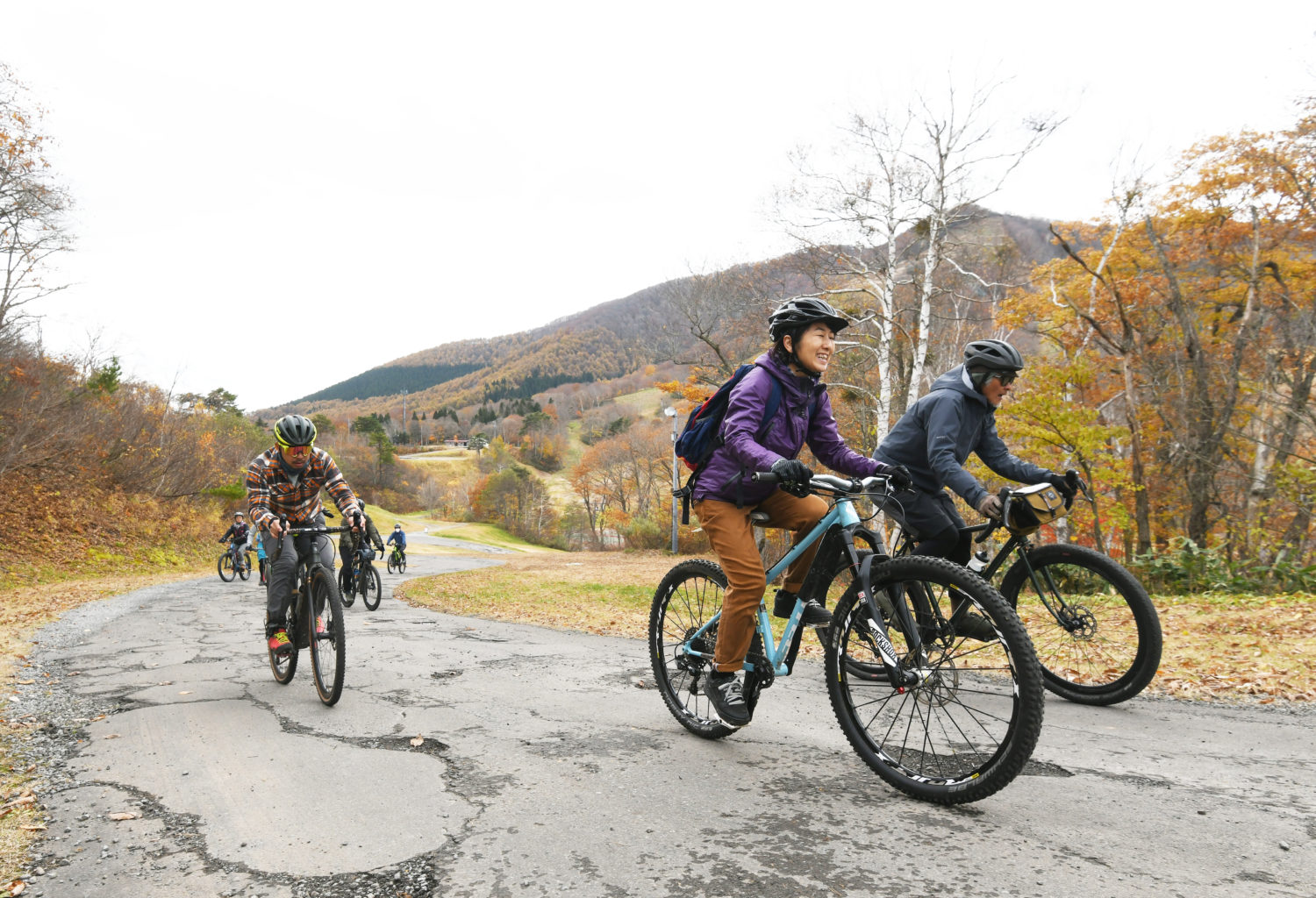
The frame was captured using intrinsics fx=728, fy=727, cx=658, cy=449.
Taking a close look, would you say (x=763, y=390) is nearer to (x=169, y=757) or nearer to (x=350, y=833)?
(x=350, y=833)

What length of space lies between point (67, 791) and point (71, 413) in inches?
1043

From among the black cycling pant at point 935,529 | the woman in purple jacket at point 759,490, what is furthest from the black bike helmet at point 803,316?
the black cycling pant at point 935,529

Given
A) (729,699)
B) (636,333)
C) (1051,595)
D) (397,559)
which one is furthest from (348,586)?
(636,333)

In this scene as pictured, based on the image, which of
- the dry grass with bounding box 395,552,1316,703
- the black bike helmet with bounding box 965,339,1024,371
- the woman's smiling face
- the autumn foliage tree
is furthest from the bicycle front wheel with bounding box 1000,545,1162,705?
the autumn foliage tree

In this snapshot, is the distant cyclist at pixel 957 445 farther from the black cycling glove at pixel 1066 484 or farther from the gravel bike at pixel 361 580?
the gravel bike at pixel 361 580

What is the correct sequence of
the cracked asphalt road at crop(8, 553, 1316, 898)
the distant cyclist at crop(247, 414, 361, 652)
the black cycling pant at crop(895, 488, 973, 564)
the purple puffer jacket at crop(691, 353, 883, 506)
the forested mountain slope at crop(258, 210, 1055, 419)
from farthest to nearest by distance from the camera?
the forested mountain slope at crop(258, 210, 1055, 419), the distant cyclist at crop(247, 414, 361, 652), the black cycling pant at crop(895, 488, 973, 564), the purple puffer jacket at crop(691, 353, 883, 506), the cracked asphalt road at crop(8, 553, 1316, 898)

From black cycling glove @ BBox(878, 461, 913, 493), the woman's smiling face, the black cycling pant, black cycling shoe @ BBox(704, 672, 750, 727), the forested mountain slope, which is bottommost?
black cycling shoe @ BBox(704, 672, 750, 727)

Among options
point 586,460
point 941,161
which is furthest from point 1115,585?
point 586,460

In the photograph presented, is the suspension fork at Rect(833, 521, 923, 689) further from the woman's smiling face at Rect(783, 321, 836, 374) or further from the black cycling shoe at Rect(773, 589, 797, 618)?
the woman's smiling face at Rect(783, 321, 836, 374)

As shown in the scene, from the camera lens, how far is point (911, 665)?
117 inches

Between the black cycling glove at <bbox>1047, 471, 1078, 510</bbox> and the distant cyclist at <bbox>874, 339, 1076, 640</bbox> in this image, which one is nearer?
the black cycling glove at <bbox>1047, 471, 1078, 510</bbox>

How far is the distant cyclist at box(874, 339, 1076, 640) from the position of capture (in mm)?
4316

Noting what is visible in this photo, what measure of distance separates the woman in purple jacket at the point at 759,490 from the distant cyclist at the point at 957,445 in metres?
1.03

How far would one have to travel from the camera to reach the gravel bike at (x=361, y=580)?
39.5 ft
